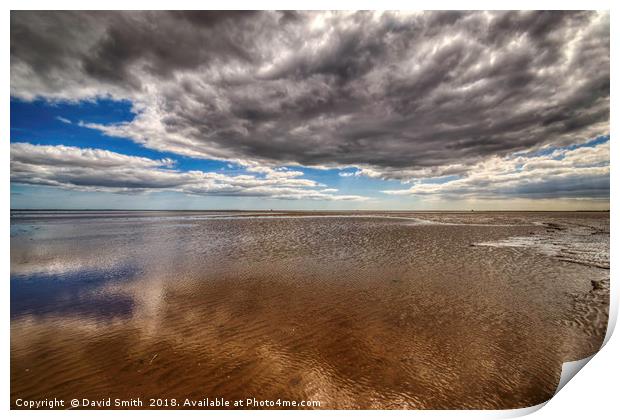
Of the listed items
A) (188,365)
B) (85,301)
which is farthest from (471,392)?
(85,301)

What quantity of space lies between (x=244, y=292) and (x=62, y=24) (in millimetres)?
8800

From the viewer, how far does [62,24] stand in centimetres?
675

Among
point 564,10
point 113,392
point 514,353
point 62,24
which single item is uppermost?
point 564,10

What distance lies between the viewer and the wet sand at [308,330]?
4.47m

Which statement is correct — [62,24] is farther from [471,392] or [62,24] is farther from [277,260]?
[471,392]

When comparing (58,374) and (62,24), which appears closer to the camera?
(58,374)

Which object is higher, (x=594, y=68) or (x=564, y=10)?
(x=564, y=10)

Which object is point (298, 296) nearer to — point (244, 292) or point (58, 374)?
point (244, 292)

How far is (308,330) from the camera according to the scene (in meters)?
6.02

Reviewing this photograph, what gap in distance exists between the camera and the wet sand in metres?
4.47

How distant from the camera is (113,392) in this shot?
14.6 feet
